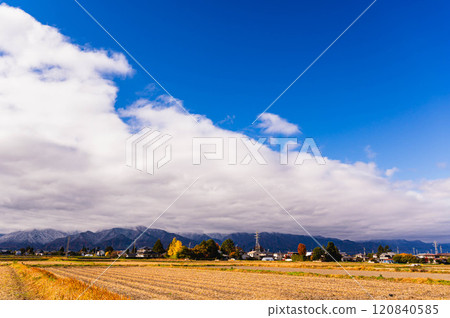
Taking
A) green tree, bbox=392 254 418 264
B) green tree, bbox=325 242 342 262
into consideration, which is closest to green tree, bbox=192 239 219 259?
green tree, bbox=325 242 342 262

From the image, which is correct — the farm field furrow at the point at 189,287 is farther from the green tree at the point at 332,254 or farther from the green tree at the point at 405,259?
the green tree at the point at 405,259

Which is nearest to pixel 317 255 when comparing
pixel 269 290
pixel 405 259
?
pixel 405 259

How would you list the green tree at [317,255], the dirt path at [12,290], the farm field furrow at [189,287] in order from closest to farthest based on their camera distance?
1. the dirt path at [12,290]
2. the farm field furrow at [189,287]
3. the green tree at [317,255]

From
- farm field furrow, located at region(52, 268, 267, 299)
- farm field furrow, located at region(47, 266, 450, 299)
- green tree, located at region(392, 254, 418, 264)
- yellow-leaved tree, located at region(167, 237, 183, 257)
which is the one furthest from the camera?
yellow-leaved tree, located at region(167, 237, 183, 257)

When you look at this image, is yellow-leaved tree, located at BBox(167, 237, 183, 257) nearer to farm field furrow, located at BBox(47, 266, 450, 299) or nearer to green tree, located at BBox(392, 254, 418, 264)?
green tree, located at BBox(392, 254, 418, 264)

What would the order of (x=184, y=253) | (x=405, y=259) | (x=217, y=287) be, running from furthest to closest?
(x=184, y=253) < (x=405, y=259) < (x=217, y=287)

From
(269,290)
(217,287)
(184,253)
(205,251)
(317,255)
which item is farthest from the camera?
(205,251)

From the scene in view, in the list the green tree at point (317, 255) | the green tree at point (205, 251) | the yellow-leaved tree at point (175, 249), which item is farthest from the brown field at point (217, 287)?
the yellow-leaved tree at point (175, 249)

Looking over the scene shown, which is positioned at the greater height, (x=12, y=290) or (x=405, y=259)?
(x=12, y=290)

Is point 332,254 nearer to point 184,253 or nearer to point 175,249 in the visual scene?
point 184,253

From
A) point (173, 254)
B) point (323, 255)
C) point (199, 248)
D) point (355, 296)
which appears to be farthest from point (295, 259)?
point (355, 296)
